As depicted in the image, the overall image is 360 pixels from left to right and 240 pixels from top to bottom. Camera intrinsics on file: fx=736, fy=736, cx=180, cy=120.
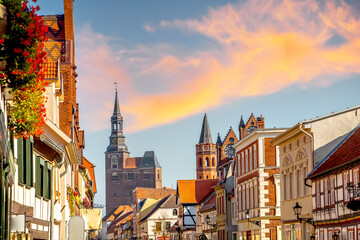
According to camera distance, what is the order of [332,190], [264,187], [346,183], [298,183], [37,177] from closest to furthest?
[37,177] < [346,183] < [332,190] < [298,183] < [264,187]

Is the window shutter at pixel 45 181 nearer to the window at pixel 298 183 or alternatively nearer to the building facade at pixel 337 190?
the building facade at pixel 337 190

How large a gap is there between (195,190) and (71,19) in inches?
1965

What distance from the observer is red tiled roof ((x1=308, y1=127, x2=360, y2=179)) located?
3148 centimetres

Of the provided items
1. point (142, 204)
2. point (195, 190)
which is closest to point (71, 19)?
point (195, 190)

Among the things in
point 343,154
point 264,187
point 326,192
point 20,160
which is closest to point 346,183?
point 343,154

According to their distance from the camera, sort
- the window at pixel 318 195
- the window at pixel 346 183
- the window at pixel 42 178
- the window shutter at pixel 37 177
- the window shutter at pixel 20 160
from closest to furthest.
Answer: the window shutter at pixel 20 160
the window shutter at pixel 37 177
the window at pixel 42 178
the window at pixel 346 183
the window at pixel 318 195

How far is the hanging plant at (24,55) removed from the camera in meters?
9.42

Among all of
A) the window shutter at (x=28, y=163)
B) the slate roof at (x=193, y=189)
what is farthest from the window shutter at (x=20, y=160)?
the slate roof at (x=193, y=189)

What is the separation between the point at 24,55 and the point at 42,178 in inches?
414

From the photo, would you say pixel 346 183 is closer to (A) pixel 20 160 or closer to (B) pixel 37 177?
(B) pixel 37 177

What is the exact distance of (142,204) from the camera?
142 metres

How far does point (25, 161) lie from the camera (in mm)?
16422

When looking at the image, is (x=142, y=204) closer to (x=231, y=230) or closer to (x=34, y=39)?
(x=231, y=230)

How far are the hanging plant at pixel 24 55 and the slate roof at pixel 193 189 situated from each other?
241 ft
